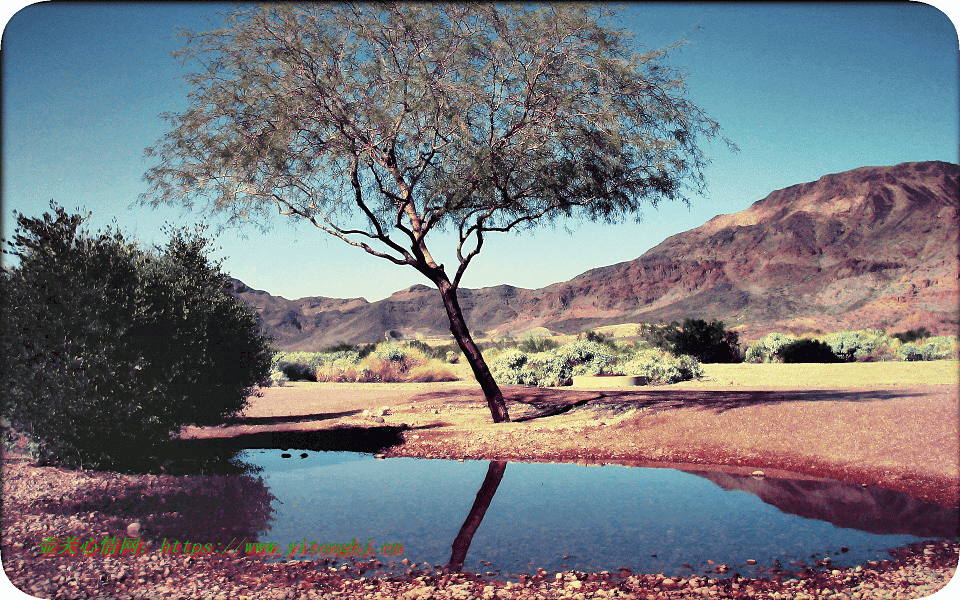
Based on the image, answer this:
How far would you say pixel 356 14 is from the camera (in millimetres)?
12031

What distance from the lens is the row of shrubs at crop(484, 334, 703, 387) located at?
24375 millimetres

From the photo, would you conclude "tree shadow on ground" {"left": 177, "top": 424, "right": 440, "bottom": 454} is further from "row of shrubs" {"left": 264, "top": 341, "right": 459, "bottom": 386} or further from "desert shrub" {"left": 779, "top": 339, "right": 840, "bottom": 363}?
"desert shrub" {"left": 779, "top": 339, "right": 840, "bottom": 363}

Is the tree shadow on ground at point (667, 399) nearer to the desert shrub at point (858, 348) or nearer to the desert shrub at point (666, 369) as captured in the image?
the desert shrub at point (666, 369)

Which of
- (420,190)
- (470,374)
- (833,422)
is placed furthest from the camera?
(470,374)

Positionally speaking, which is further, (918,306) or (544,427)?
(918,306)

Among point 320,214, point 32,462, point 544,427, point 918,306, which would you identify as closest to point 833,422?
point 544,427

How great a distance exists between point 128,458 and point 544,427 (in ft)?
23.8

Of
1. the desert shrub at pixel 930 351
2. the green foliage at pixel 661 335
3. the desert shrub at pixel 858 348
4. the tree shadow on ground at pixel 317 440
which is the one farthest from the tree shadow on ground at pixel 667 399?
the green foliage at pixel 661 335

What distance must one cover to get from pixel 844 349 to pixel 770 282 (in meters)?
76.7

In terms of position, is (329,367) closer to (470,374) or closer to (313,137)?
(470,374)

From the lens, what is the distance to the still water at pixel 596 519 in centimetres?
614

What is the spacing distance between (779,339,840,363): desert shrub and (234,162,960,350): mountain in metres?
41.4

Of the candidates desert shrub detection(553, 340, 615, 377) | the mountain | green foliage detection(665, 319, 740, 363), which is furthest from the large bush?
the mountain

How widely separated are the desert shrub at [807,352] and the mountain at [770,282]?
4143 cm
